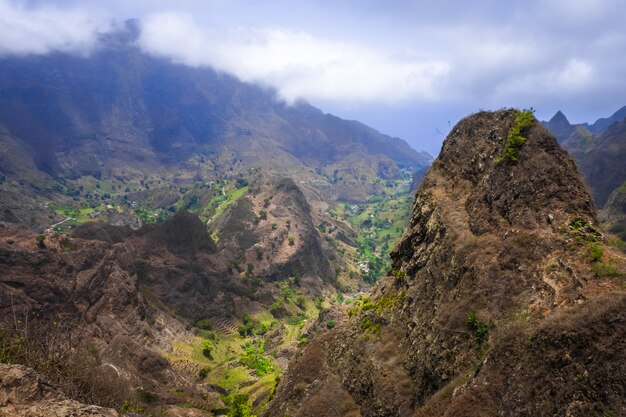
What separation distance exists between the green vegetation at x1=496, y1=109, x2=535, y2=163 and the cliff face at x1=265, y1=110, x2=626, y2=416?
308 mm

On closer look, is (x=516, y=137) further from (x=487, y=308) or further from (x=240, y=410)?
(x=240, y=410)

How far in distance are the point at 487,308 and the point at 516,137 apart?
759 inches

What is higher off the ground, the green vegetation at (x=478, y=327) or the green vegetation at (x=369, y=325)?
the green vegetation at (x=478, y=327)

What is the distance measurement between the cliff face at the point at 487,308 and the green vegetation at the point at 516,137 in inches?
12.1

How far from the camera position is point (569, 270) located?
31.8m

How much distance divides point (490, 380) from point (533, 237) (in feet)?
45.7

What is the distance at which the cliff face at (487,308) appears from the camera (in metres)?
24.4

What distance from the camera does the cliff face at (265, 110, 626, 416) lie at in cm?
2441

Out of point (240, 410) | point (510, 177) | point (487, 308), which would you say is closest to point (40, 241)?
point (240, 410)

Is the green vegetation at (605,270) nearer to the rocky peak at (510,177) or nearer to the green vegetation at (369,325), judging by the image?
the rocky peak at (510,177)

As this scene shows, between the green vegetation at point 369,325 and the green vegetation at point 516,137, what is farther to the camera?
the green vegetation at point 369,325

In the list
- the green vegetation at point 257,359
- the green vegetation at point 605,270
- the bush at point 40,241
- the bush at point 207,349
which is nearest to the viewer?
the green vegetation at point 605,270

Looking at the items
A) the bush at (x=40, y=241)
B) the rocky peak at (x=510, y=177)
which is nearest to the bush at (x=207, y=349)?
the bush at (x=40, y=241)

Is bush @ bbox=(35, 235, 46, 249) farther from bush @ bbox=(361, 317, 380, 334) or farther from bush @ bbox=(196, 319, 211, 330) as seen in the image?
bush @ bbox=(361, 317, 380, 334)
